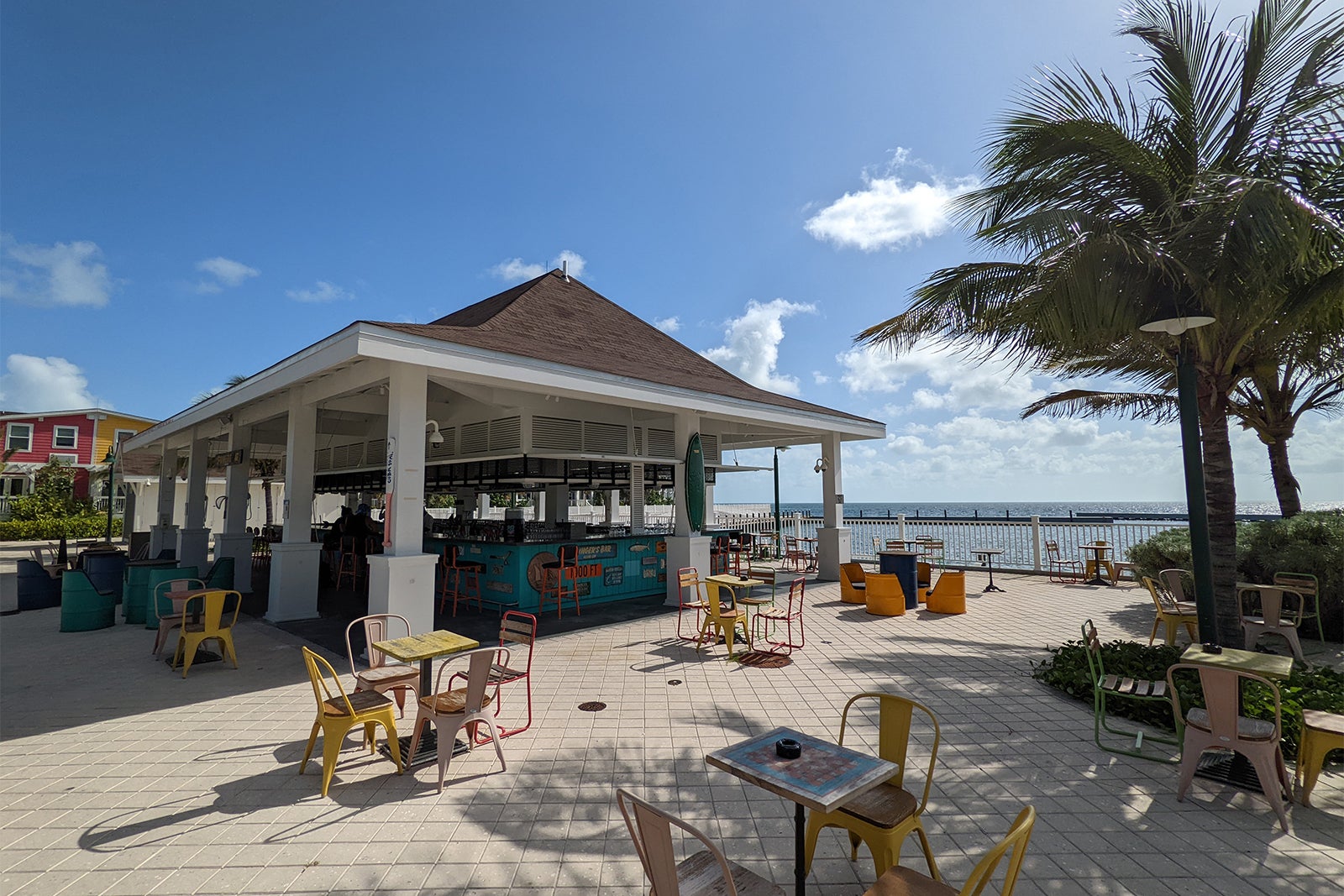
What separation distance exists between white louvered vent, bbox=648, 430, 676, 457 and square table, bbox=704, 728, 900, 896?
9335 millimetres

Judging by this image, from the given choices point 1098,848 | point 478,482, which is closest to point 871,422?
point 478,482

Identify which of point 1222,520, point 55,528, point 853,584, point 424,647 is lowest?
point 853,584

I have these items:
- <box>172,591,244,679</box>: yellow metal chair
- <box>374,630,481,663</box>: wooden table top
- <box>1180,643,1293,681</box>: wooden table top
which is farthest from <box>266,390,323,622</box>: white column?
<box>1180,643,1293,681</box>: wooden table top

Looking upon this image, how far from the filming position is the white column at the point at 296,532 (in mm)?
9133

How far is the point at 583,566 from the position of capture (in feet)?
34.6

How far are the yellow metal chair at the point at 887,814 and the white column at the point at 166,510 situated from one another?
18964 mm

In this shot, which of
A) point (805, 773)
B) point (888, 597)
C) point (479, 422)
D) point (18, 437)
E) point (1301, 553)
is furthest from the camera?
point (18, 437)

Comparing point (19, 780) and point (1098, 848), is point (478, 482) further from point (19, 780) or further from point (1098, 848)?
point (1098, 848)

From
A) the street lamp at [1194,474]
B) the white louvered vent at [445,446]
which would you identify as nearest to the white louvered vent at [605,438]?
the white louvered vent at [445,446]

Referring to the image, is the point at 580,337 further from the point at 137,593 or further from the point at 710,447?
the point at 137,593

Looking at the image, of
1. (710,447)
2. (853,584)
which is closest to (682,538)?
(853,584)

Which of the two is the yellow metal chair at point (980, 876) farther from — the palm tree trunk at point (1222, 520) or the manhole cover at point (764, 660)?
the palm tree trunk at point (1222, 520)

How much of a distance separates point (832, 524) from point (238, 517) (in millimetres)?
12284

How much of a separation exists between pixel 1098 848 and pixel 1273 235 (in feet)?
17.3
